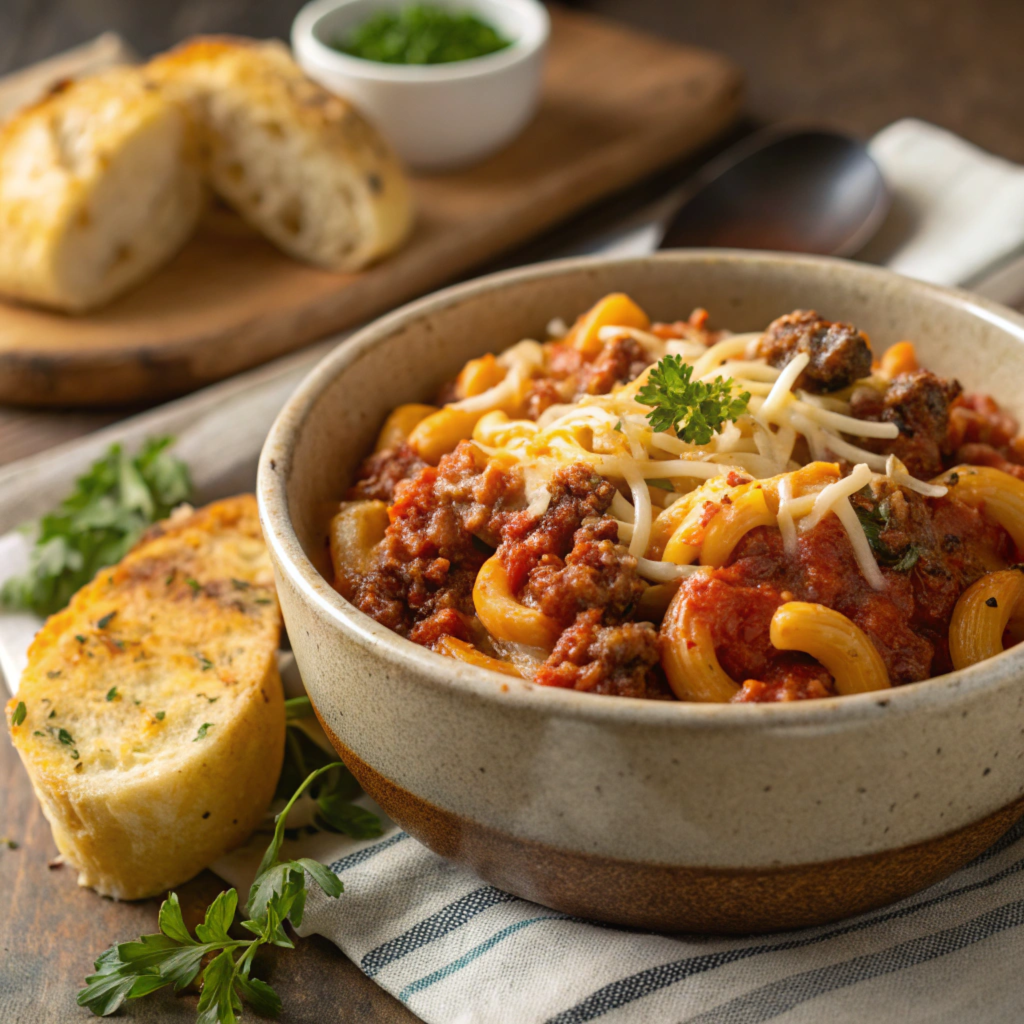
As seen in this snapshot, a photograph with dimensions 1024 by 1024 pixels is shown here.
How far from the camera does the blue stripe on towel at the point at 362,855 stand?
273 centimetres

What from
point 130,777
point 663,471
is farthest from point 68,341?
point 663,471

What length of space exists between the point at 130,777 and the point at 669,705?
136 centimetres

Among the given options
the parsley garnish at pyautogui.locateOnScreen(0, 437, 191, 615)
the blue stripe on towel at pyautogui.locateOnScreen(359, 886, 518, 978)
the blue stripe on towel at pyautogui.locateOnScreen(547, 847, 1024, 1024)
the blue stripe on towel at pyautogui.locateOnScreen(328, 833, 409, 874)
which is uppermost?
the blue stripe on towel at pyautogui.locateOnScreen(547, 847, 1024, 1024)

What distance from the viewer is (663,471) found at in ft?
8.54

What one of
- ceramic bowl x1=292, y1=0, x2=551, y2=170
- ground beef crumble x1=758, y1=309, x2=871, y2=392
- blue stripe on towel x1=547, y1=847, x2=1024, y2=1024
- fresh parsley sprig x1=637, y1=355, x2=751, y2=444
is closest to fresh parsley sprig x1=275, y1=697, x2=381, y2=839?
blue stripe on towel x1=547, y1=847, x2=1024, y2=1024

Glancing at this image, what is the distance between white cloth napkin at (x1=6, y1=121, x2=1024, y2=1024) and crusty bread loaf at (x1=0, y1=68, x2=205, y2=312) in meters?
3.16

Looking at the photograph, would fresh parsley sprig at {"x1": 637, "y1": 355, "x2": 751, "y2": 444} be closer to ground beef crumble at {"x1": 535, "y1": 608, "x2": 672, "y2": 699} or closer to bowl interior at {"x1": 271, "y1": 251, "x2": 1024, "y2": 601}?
ground beef crumble at {"x1": 535, "y1": 608, "x2": 672, "y2": 699}

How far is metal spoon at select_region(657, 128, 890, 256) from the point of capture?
15.8 feet

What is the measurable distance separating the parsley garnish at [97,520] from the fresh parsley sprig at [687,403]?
6.31 ft

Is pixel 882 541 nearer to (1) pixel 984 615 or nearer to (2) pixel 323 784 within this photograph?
(1) pixel 984 615

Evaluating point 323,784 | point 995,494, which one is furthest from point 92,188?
point 995,494

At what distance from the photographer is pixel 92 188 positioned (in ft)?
16.7

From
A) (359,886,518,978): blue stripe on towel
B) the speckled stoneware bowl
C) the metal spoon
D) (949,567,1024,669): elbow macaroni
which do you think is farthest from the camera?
the metal spoon

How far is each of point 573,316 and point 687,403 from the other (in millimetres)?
1025
